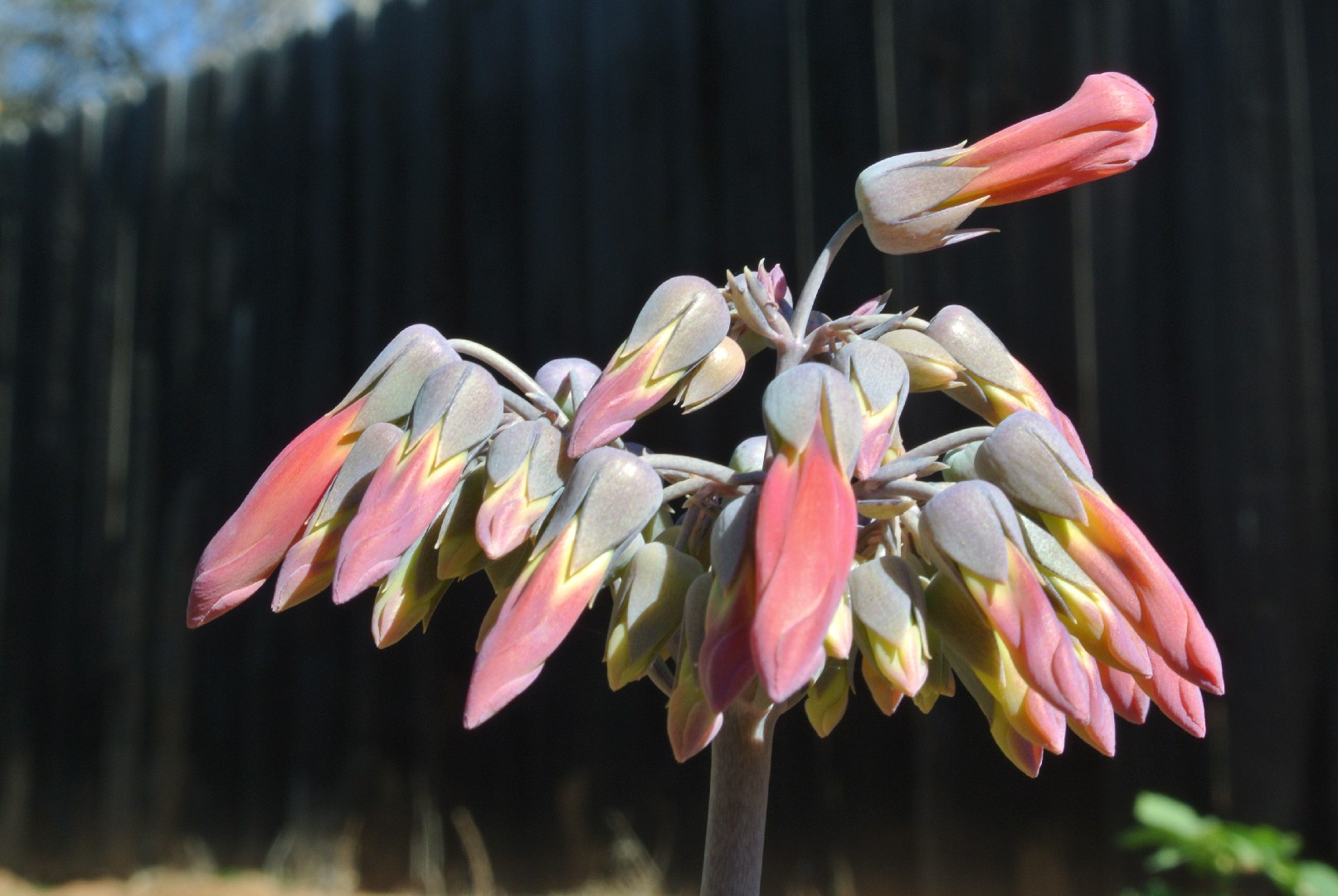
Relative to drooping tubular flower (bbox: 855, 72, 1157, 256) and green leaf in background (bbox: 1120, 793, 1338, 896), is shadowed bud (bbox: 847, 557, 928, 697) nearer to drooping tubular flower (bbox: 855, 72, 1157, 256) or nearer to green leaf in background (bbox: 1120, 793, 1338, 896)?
drooping tubular flower (bbox: 855, 72, 1157, 256)

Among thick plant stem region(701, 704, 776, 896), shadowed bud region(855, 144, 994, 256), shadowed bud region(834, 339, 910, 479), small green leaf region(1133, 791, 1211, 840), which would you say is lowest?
small green leaf region(1133, 791, 1211, 840)

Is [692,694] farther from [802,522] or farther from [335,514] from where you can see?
[335,514]

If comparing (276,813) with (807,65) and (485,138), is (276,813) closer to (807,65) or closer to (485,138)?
(485,138)

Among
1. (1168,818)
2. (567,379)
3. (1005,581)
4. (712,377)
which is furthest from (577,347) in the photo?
(1005,581)

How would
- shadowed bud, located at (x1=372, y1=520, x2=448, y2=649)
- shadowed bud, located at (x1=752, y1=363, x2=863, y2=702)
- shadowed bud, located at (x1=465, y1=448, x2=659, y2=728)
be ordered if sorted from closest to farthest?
1. shadowed bud, located at (x1=752, y1=363, x2=863, y2=702)
2. shadowed bud, located at (x1=465, y1=448, x2=659, y2=728)
3. shadowed bud, located at (x1=372, y1=520, x2=448, y2=649)

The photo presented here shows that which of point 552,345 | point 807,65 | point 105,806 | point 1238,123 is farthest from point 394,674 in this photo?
point 1238,123

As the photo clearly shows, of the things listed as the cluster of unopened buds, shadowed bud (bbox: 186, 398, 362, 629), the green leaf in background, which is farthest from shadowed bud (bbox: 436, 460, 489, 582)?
the green leaf in background

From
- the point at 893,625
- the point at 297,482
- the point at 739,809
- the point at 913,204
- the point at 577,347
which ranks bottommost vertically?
the point at 739,809

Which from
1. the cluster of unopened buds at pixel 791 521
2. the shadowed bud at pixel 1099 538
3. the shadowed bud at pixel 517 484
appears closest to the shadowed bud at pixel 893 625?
the cluster of unopened buds at pixel 791 521
